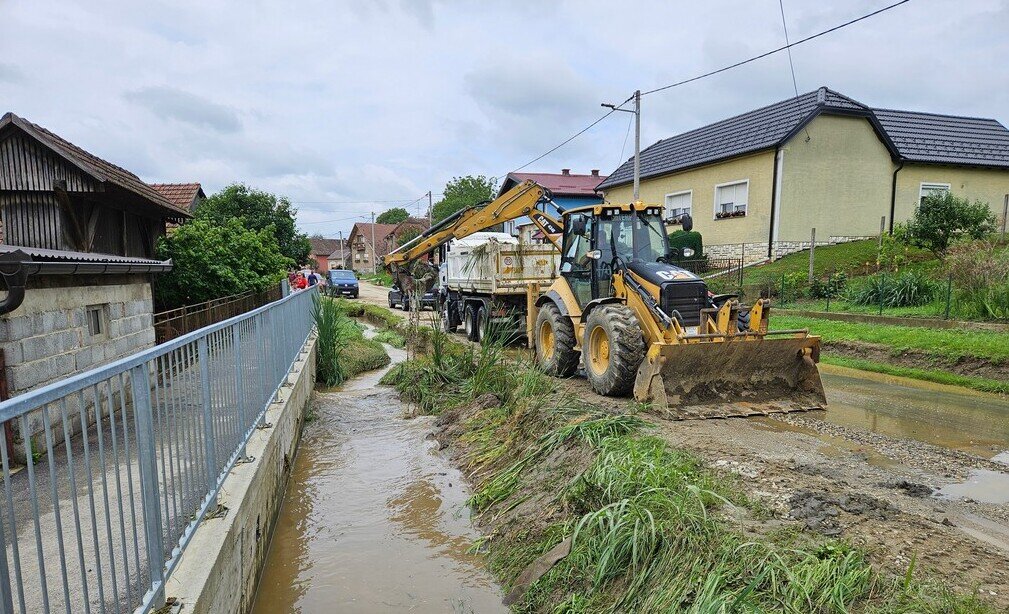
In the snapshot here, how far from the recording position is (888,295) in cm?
1345

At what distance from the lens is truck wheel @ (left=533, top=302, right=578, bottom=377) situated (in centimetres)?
908

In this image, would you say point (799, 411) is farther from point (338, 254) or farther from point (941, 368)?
point (338, 254)

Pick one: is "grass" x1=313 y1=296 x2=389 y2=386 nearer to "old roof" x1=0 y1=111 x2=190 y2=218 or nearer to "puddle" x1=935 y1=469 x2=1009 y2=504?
"old roof" x1=0 y1=111 x2=190 y2=218

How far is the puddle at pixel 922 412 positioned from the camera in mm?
6343

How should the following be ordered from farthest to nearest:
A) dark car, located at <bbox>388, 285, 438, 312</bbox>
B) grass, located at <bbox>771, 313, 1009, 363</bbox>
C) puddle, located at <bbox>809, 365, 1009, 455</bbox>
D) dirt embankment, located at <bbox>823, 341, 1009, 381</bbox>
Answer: dark car, located at <bbox>388, 285, 438, 312</bbox>, grass, located at <bbox>771, 313, 1009, 363</bbox>, dirt embankment, located at <bbox>823, 341, 1009, 381</bbox>, puddle, located at <bbox>809, 365, 1009, 455</bbox>

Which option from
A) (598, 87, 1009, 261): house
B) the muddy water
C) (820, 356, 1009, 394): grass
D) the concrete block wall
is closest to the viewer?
the muddy water

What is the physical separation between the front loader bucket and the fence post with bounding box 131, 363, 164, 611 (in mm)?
5093

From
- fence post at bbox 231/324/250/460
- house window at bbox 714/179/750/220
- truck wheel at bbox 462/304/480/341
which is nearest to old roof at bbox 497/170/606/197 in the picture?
house window at bbox 714/179/750/220

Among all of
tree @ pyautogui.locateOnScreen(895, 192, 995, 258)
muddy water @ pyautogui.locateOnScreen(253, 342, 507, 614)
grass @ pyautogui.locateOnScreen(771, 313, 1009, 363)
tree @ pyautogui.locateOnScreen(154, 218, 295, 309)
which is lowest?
muddy water @ pyautogui.locateOnScreen(253, 342, 507, 614)

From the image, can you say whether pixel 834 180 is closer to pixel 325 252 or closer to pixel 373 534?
pixel 373 534

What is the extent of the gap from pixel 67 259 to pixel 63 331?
2.31ft

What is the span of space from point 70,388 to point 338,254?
9600 centimetres

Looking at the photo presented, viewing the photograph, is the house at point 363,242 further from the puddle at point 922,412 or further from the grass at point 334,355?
the puddle at point 922,412

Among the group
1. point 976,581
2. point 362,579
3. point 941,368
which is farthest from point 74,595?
point 941,368
